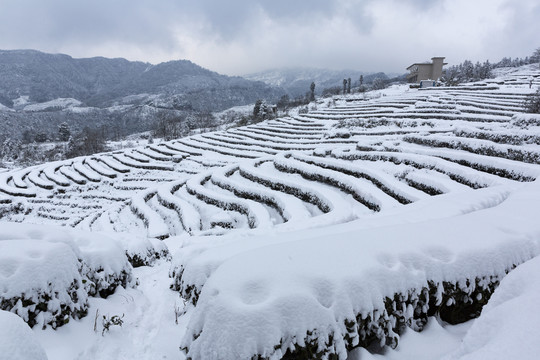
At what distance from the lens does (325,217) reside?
7.96 metres

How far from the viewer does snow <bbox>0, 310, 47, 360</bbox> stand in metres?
1.79

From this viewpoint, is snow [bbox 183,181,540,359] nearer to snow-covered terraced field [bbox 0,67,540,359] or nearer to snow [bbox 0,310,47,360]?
snow-covered terraced field [bbox 0,67,540,359]

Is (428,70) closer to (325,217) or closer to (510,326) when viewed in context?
(325,217)

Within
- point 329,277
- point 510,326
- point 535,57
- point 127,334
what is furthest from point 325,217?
point 535,57

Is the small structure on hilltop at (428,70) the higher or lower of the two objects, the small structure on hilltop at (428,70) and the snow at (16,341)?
the higher

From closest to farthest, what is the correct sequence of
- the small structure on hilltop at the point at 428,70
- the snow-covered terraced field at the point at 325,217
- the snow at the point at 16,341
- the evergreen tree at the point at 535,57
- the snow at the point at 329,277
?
the snow at the point at 16,341 → the snow at the point at 329,277 → the snow-covered terraced field at the point at 325,217 → the small structure on hilltop at the point at 428,70 → the evergreen tree at the point at 535,57

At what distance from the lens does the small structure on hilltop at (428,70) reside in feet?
171

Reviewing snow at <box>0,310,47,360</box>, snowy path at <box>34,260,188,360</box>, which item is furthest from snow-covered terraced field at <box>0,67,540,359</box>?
snow at <box>0,310,47,360</box>

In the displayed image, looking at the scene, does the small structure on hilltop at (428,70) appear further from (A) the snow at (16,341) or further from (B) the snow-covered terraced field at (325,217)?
(A) the snow at (16,341)

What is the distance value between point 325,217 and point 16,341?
694 centimetres

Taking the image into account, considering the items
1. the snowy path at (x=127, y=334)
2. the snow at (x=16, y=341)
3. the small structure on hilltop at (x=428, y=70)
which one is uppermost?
the small structure on hilltop at (x=428, y=70)

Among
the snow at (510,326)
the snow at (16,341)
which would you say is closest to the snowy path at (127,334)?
the snow at (16,341)

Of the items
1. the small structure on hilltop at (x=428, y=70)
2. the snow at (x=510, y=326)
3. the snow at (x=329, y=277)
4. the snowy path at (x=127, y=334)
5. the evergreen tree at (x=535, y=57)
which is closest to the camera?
the snow at (x=510, y=326)

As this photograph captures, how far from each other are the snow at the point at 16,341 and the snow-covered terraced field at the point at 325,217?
3.57 feet
